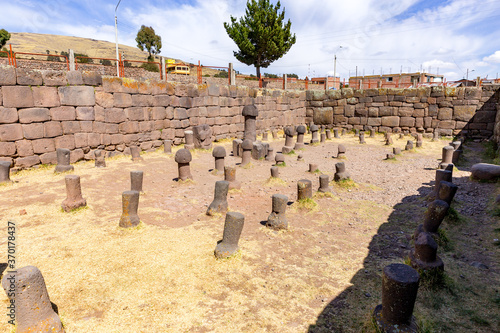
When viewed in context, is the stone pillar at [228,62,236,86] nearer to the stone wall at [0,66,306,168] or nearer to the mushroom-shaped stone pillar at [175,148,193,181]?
the stone wall at [0,66,306,168]

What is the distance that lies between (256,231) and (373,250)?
2.10m

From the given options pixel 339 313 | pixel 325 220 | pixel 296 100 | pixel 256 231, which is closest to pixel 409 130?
pixel 296 100

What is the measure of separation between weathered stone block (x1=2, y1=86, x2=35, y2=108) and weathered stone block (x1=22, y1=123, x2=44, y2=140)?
60 cm

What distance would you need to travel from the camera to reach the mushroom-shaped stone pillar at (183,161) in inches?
325

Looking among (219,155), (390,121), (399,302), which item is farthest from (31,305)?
(390,121)

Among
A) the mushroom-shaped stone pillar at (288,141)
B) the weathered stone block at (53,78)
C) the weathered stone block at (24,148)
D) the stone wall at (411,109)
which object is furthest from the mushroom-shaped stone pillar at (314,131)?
the weathered stone block at (24,148)

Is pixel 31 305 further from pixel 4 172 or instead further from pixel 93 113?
pixel 93 113

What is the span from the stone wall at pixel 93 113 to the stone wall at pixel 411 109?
7845 millimetres

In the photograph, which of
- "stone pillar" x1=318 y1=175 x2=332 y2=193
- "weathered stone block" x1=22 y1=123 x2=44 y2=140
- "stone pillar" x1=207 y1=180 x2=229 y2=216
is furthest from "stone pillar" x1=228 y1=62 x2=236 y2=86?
"stone pillar" x1=207 y1=180 x2=229 y2=216

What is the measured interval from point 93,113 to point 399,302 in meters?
10.9

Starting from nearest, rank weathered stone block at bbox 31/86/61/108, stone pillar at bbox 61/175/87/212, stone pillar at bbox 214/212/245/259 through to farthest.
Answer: stone pillar at bbox 214/212/245/259
stone pillar at bbox 61/175/87/212
weathered stone block at bbox 31/86/61/108

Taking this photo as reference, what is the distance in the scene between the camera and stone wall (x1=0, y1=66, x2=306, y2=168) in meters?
8.89

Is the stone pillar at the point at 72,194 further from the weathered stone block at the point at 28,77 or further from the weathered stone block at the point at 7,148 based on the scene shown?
the weathered stone block at the point at 28,77

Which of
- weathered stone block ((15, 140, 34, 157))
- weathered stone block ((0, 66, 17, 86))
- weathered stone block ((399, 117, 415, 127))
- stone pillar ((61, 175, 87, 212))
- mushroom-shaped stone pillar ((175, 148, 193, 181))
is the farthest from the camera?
weathered stone block ((399, 117, 415, 127))
